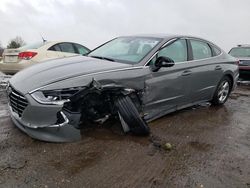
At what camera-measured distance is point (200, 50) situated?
6.34 m

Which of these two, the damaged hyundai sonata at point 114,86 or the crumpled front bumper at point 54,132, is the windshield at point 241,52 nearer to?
the damaged hyundai sonata at point 114,86

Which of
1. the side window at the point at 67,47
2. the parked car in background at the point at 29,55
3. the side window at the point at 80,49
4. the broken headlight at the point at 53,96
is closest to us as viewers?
the broken headlight at the point at 53,96

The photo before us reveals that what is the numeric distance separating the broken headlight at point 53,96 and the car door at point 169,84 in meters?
1.37

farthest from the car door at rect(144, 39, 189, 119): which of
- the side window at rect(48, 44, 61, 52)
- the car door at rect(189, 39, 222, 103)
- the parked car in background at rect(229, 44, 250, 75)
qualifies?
the parked car in background at rect(229, 44, 250, 75)

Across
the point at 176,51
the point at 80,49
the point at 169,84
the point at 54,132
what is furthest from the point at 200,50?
the point at 80,49

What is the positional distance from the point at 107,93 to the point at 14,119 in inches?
53.4

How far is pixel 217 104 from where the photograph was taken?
719cm

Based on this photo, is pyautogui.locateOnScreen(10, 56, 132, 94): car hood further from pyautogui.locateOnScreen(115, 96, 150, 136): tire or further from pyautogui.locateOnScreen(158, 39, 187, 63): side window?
pyautogui.locateOnScreen(158, 39, 187, 63): side window

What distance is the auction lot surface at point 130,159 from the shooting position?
11.2 feet

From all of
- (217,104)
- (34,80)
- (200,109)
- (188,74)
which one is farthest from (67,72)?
(217,104)

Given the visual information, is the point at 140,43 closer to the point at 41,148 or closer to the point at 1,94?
the point at 41,148

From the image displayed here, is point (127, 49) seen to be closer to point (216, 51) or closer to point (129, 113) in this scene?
point (129, 113)

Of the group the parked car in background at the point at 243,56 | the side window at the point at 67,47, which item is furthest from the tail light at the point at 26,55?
the parked car in background at the point at 243,56

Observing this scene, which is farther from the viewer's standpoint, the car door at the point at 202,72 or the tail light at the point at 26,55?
the tail light at the point at 26,55
